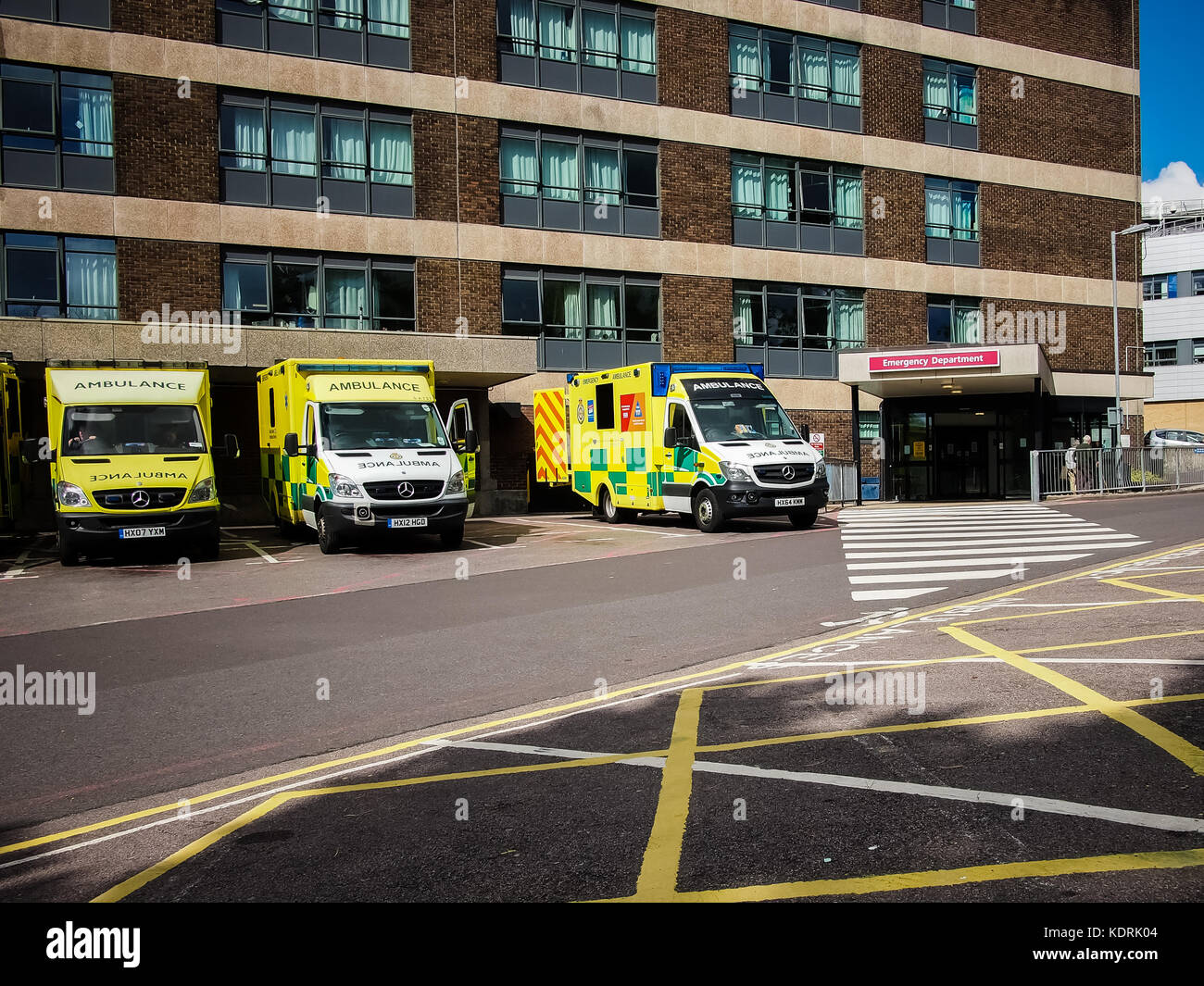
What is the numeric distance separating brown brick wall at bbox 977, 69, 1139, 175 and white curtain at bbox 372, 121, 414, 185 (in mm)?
19336

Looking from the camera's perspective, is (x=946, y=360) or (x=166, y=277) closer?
(x=166, y=277)

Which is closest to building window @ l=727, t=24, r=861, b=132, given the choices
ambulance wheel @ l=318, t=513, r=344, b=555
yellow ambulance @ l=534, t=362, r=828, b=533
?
yellow ambulance @ l=534, t=362, r=828, b=533

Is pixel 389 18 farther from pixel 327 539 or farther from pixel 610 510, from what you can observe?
pixel 327 539

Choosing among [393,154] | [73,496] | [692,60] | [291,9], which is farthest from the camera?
[692,60]

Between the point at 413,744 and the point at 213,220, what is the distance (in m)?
22.5

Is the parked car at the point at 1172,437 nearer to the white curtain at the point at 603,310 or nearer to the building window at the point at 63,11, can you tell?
the white curtain at the point at 603,310

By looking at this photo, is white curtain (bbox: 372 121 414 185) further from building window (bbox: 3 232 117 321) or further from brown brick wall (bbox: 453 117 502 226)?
building window (bbox: 3 232 117 321)

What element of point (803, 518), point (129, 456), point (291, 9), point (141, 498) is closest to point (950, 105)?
point (291, 9)

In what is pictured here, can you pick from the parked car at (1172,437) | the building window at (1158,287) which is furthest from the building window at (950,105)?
the building window at (1158,287)

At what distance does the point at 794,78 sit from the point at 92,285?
20573mm

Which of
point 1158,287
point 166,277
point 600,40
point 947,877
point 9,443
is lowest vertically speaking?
point 947,877

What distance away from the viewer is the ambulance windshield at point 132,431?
52.7ft

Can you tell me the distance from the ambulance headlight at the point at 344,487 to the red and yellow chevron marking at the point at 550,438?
29.1 feet

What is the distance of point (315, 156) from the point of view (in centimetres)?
2689
